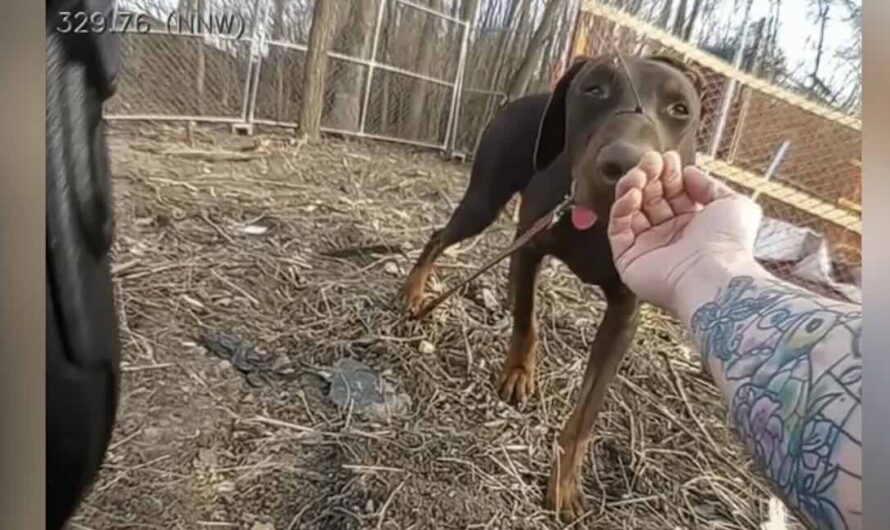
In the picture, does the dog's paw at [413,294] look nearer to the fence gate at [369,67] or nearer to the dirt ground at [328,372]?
the dirt ground at [328,372]

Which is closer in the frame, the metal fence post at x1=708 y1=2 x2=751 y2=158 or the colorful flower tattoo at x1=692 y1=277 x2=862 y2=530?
the colorful flower tattoo at x1=692 y1=277 x2=862 y2=530

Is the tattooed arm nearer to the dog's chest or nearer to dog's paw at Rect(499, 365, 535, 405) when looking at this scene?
Result: the dog's chest

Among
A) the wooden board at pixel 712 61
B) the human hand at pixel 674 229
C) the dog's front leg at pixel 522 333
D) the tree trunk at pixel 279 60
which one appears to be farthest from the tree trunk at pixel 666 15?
the tree trunk at pixel 279 60

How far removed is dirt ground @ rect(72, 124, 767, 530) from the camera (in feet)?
3.09

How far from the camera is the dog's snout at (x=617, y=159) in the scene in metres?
0.92

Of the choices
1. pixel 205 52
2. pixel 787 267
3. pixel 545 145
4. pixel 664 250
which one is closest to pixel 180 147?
pixel 205 52

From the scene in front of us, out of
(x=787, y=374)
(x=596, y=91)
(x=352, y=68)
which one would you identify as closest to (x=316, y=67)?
(x=352, y=68)

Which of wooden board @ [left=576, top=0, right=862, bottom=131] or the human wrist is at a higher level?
wooden board @ [left=576, top=0, right=862, bottom=131]

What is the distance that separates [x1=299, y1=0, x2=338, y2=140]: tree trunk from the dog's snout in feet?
0.80

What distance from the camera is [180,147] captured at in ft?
3.14

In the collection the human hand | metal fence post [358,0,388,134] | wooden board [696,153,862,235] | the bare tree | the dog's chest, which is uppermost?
the bare tree

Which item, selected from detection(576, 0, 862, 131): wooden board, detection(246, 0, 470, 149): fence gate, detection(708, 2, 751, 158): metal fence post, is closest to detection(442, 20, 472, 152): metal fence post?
detection(246, 0, 470, 149): fence gate

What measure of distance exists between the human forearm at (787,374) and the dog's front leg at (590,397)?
5 cm

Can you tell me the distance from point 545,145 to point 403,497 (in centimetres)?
32
